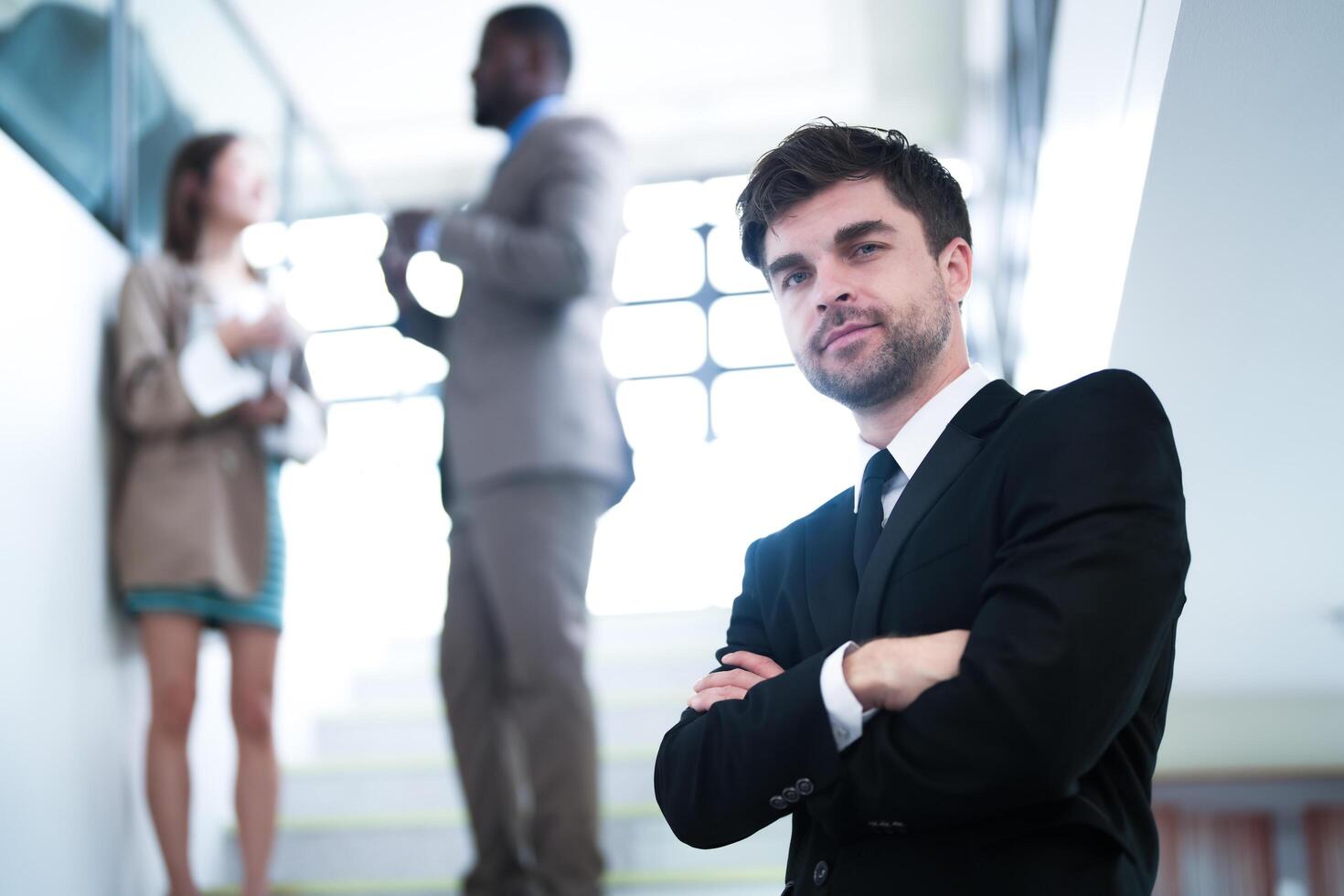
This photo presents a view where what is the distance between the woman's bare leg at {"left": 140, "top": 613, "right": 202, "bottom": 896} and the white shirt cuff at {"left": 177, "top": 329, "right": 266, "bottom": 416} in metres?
0.45

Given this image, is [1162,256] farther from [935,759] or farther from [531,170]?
[531,170]

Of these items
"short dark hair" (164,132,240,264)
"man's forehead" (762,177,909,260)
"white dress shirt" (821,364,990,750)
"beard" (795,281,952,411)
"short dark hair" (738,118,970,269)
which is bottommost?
"white dress shirt" (821,364,990,750)

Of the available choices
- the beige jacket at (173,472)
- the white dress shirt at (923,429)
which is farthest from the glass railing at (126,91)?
the white dress shirt at (923,429)

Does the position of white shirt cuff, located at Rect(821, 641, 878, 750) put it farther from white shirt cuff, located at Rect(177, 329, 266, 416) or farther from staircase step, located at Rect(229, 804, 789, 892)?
white shirt cuff, located at Rect(177, 329, 266, 416)

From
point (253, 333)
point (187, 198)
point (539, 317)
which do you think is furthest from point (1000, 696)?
point (187, 198)

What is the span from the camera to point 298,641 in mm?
3676

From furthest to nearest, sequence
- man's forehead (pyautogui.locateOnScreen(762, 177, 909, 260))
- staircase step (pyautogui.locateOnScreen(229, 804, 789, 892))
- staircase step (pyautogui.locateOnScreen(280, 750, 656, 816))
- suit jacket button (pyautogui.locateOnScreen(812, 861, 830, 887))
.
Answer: staircase step (pyautogui.locateOnScreen(280, 750, 656, 816))
staircase step (pyautogui.locateOnScreen(229, 804, 789, 892))
man's forehead (pyautogui.locateOnScreen(762, 177, 909, 260))
suit jacket button (pyautogui.locateOnScreen(812, 861, 830, 887))

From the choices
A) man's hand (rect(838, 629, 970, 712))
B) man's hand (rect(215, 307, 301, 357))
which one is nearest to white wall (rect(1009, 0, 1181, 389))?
man's hand (rect(838, 629, 970, 712))

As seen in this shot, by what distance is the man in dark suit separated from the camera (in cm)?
104

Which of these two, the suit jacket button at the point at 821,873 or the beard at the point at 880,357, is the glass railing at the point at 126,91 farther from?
the suit jacket button at the point at 821,873

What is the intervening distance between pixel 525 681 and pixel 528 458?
16.0 inches

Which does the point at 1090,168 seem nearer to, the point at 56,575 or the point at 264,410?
→ the point at 264,410

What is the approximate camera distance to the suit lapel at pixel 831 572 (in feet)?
4.08

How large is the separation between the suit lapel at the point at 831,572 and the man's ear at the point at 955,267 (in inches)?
10.8
